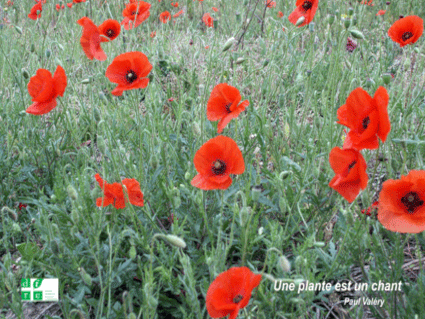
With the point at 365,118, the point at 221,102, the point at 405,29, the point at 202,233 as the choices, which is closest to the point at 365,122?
the point at 365,118

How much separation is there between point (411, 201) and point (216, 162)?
632mm

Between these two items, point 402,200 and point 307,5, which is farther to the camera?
point 307,5

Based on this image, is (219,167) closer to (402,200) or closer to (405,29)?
(402,200)

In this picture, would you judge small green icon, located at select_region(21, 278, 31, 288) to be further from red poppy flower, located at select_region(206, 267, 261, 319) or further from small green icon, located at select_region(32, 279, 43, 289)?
red poppy flower, located at select_region(206, 267, 261, 319)

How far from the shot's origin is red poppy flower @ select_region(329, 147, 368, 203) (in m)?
1.20

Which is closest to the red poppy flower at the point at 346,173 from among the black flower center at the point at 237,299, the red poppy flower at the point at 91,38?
the black flower center at the point at 237,299

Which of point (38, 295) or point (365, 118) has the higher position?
point (365, 118)

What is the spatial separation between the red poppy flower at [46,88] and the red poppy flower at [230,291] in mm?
1087

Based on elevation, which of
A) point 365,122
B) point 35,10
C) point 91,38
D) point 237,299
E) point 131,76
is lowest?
point 237,299

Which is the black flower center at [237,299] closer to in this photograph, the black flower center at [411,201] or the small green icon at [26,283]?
the black flower center at [411,201]

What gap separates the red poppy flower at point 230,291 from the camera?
1.06 metres

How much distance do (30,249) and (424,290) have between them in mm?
1238

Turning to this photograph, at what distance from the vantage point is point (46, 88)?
66.7 inches

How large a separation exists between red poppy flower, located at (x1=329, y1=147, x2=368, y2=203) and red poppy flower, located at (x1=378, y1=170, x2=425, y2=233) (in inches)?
3.1
